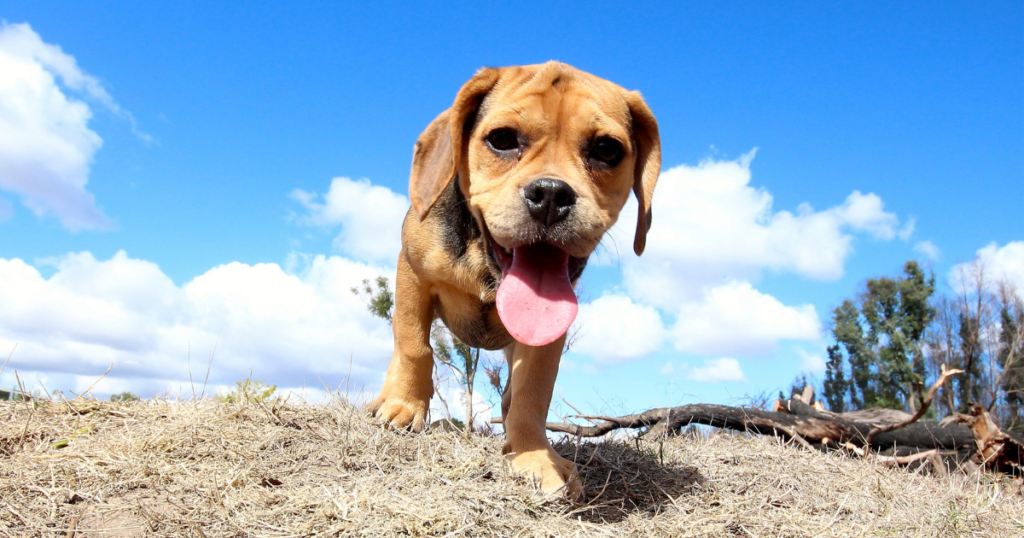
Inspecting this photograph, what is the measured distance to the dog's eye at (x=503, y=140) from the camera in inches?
176

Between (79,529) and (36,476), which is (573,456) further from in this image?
(36,476)

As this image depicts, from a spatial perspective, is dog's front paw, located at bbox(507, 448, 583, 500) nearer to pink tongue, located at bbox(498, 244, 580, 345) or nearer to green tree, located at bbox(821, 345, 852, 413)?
pink tongue, located at bbox(498, 244, 580, 345)

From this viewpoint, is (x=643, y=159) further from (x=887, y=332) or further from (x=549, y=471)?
(x=887, y=332)

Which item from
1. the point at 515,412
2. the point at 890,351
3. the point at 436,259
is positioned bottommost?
the point at 515,412

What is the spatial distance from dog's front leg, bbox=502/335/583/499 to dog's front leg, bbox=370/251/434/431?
93 centimetres

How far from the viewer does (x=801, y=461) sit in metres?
6.81

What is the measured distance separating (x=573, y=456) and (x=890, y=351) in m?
45.7

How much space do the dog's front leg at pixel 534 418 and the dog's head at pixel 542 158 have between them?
83 cm

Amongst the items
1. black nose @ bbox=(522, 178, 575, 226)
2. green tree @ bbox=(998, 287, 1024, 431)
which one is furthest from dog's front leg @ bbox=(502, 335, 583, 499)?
green tree @ bbox=(998, 287, 1024, 431)

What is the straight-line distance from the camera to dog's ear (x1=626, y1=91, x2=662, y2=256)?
4941 mm

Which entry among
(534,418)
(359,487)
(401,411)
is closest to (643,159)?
(534,418)

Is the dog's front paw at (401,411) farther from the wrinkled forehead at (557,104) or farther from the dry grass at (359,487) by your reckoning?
the wrinkled forehead at (557,104)

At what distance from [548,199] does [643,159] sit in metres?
1.41

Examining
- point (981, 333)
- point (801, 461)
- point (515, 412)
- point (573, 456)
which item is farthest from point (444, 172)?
point (981, 333)
